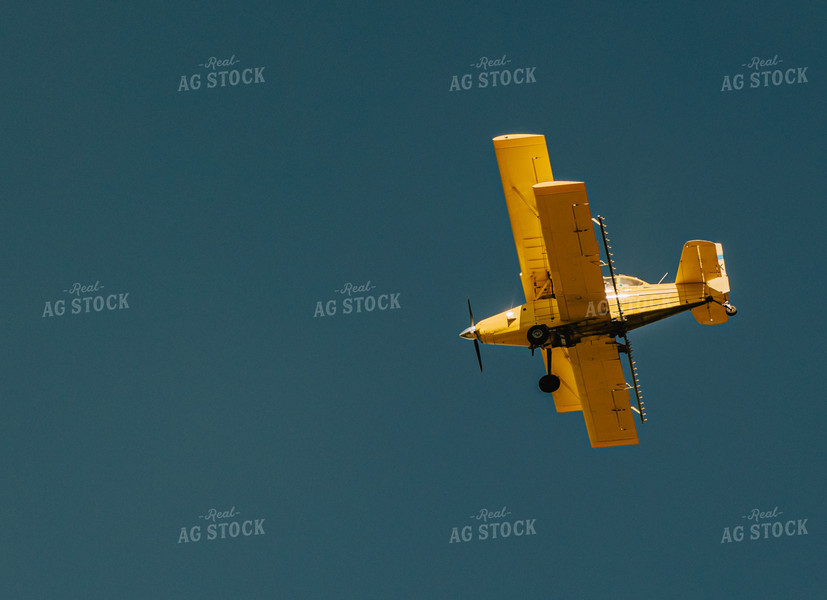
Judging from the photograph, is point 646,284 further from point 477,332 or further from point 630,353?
point 477,332

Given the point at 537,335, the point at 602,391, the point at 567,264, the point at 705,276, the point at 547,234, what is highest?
the point at 547,234

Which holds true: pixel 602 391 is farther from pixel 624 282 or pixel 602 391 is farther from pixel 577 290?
pixel 577 290

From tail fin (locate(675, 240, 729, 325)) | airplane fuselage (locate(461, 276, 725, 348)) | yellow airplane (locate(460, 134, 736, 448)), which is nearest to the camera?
yellow airplane (locate(460, 134, 736, 448))

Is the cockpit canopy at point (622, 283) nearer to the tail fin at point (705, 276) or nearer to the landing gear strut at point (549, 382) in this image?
the tail fin at point (705, 276)

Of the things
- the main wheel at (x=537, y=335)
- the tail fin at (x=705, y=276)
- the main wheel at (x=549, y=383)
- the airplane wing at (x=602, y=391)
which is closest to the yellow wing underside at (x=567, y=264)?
the airplane wing at (x=602, y=391)

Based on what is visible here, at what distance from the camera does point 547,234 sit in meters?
23.3

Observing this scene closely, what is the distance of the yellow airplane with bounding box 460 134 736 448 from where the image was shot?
23.4 meters

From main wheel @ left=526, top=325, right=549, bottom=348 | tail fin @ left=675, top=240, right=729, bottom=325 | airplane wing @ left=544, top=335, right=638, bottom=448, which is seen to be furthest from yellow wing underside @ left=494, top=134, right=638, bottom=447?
tail fin @ left=675, top=240, right=729, bottom=325

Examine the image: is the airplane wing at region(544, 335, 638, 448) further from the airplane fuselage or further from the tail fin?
the tail fin

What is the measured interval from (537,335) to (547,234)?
3.37m

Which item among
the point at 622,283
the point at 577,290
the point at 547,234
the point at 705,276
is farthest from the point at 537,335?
the point at 705,276

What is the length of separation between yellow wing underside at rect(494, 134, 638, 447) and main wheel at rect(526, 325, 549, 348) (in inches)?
9.3

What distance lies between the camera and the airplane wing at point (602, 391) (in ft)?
85.1

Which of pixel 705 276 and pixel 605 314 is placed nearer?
pixel 705 276
